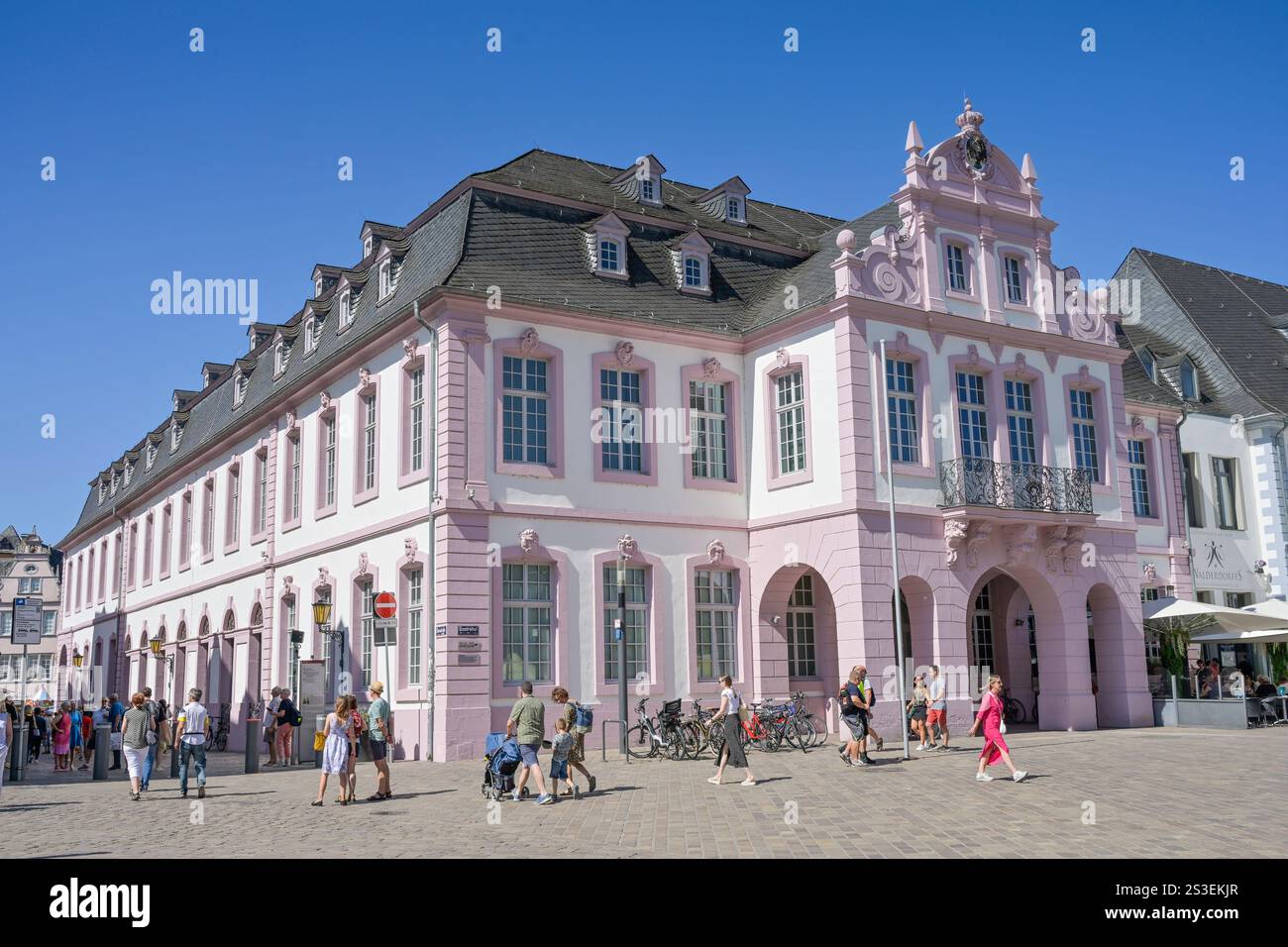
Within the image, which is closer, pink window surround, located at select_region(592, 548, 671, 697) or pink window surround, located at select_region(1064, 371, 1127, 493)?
pink window surround, located at select_region(592, 548, 671, 697)

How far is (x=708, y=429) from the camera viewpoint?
27.8m

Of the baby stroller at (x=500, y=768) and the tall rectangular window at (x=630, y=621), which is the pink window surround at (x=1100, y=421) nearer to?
the tall rectangular window at (x=630, y=621)

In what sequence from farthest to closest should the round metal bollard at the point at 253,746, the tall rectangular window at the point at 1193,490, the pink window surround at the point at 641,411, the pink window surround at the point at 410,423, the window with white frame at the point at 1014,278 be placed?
the tall rectangular window at the point at 1193,490 → the window with white frame at the point at 1014,278 → the pink window surround at the point at 641,411 → the pink window surround at the point at 410,423 → the round metal bollard at the point at 253,746

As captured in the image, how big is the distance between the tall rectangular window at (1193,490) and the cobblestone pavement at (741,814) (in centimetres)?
1689

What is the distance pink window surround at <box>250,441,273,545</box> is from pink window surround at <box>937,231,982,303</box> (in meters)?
18.9

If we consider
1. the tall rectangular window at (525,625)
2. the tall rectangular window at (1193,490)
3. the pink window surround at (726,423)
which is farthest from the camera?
the tall rectangular window at (1193,490)

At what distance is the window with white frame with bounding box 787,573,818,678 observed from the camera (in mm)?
27766

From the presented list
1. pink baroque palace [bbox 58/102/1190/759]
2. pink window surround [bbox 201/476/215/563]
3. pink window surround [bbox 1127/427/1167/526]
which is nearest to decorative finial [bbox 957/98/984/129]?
pink baroque palace [bbox 58/102/1190/759]

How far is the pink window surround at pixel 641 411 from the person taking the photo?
25.9 meters

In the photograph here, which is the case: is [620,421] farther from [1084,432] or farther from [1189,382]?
[1189,382]

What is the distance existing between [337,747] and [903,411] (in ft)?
48.6

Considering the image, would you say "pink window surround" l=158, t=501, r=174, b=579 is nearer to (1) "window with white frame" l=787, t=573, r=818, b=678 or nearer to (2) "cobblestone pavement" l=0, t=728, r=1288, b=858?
(2) "cobblestone pavement" l=0, t=728, r=1288, b=858

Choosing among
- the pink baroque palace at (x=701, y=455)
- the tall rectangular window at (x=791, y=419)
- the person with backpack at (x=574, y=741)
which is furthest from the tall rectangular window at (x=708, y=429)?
the person with backpack at (x=574, y=741)

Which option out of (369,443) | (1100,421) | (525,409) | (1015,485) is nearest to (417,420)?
(525,409)
